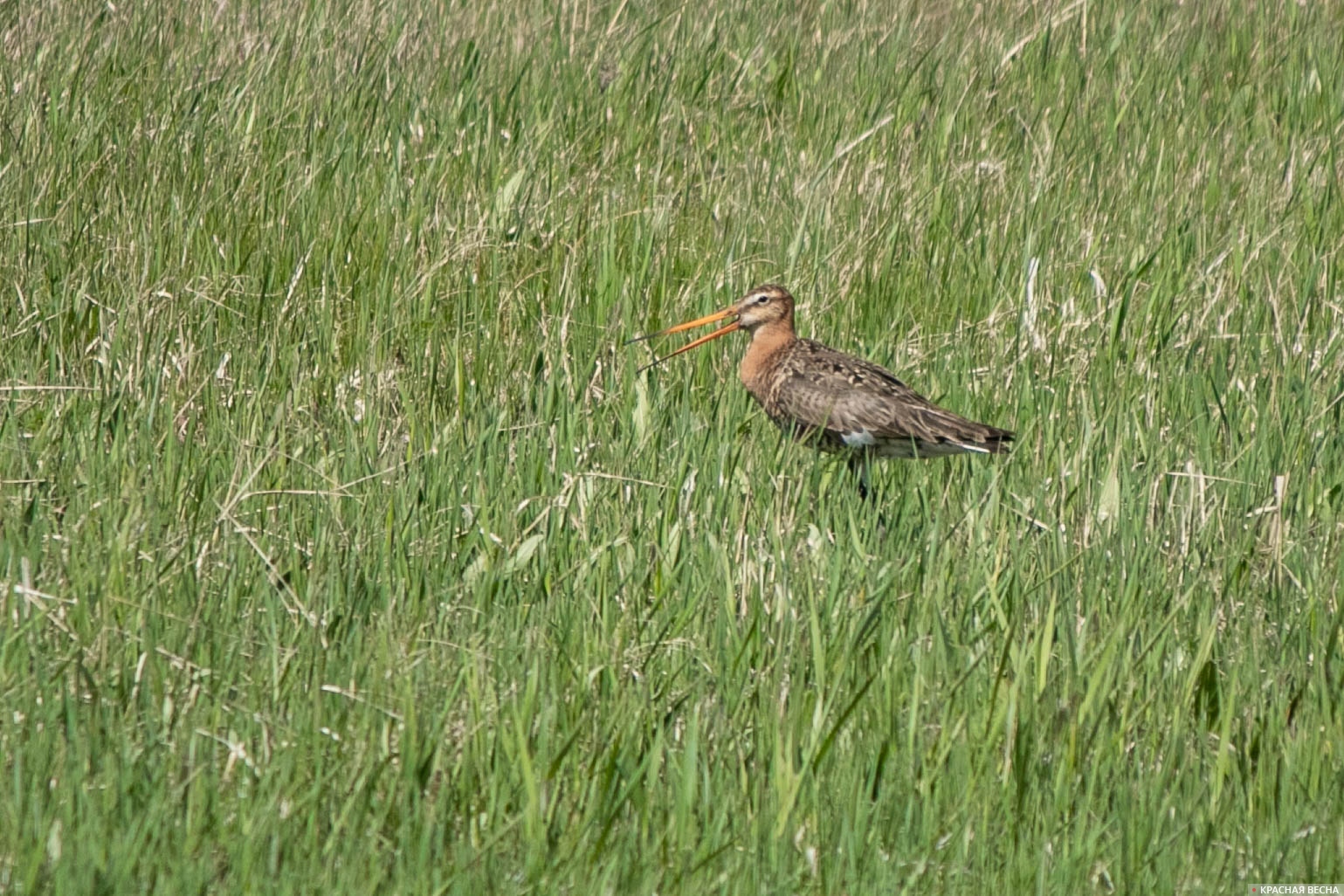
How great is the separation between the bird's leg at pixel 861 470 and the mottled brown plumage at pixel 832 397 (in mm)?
14

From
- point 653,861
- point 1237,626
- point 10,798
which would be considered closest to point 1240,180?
point 1237,626

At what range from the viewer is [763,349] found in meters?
5.21

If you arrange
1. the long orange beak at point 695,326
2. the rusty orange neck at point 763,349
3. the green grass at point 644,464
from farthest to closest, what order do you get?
the rusty orange neck at point 763,349, the long orange beak at point 695,326, the green grass at point 644,464

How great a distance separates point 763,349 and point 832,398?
412mm

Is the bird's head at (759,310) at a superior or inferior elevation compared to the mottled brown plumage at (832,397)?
superior

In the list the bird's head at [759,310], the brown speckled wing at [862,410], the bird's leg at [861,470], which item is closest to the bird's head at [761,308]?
the bird's head at [759,310]

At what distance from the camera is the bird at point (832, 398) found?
4.56 metres

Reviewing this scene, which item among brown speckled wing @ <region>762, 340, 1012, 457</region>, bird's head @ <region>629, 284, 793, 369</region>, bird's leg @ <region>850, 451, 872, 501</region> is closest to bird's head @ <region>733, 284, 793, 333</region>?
bird's head @ <region>629, 284, 793, 369</region>

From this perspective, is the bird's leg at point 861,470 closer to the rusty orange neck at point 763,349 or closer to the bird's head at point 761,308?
the rusty orange neck at point 763,349

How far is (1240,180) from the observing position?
21.6ft

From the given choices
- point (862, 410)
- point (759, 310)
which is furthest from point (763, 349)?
point (862, 410)

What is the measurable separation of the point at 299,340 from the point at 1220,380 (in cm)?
272

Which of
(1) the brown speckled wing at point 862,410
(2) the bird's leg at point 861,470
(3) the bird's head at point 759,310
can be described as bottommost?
(2) the bird's leg at point 861,470

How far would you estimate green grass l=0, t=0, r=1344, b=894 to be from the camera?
269 cm
